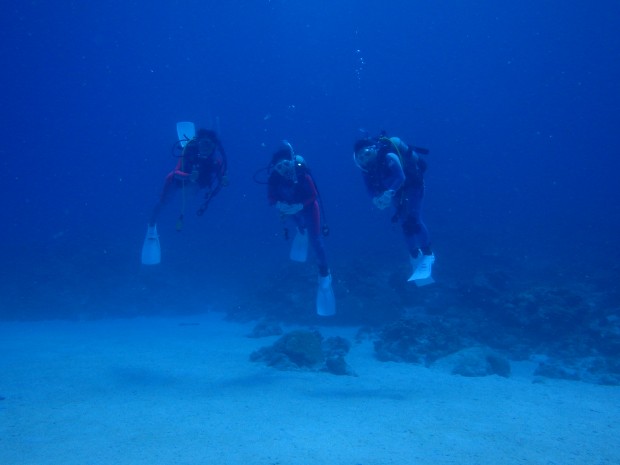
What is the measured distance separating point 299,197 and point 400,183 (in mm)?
2224

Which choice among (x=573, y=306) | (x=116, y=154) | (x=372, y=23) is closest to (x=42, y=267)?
(x=573, y=306)

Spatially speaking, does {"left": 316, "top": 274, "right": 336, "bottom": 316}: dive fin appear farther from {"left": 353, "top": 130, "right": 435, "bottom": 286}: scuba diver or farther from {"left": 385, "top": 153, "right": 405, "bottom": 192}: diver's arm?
{"left": 385, "top": 153, "right": 405, "bottom": 192}: diver's arm

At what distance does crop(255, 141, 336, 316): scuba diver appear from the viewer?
7730mm

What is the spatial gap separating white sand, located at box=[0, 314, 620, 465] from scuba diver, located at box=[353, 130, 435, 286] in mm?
2505

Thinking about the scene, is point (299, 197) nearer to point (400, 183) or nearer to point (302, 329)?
point (400, 183)

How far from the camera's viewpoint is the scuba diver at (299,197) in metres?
7.73

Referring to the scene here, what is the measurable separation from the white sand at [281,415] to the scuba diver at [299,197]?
2336 mm

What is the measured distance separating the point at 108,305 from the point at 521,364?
18.8 meters

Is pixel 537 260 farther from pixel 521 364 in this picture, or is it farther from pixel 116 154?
pixel 116 154

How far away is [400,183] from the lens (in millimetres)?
6961

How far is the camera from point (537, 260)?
23578 millimetres

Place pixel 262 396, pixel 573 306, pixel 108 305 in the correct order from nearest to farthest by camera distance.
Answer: pixel 262 396 < pixel 573 306 < pixel 108 305

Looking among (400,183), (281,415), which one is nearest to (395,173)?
(400,183)

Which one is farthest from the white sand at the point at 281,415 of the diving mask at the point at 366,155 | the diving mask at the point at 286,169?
the diving mask at the point at 366,155
